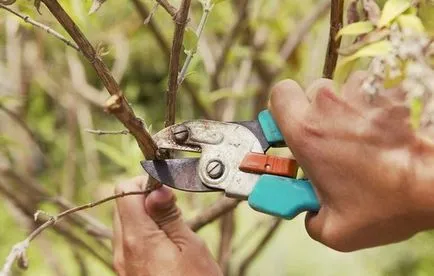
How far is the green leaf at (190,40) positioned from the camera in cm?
71

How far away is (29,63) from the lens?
5.43 ft

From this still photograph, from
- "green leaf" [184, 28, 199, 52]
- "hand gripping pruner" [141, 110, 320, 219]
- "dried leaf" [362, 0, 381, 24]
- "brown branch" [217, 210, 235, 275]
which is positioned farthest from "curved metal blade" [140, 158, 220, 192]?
"brown branch" [217, 210, 235, 275]

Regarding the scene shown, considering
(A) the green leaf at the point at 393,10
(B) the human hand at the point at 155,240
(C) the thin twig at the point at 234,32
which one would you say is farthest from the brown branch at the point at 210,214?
(A) the green leaf at the point at 393,10

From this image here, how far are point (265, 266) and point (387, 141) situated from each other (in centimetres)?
118

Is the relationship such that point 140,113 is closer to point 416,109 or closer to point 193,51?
point 193,51

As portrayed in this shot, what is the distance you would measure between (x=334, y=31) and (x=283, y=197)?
0.15 meters

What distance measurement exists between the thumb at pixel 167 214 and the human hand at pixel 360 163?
17 centimetres

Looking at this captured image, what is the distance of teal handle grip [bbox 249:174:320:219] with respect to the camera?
0.67 meters

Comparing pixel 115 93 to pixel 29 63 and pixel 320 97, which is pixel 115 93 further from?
pixel 29 63

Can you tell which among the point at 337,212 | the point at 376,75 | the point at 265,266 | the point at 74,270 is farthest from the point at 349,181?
the point at 74,270

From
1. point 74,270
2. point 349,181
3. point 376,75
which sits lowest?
point 74,270

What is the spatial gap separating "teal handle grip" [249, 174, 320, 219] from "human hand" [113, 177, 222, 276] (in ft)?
0.39

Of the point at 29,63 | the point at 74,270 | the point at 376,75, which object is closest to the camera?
the point at 376,75

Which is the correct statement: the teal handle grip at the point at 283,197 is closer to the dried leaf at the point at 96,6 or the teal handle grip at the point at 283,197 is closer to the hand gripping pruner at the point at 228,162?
the hand gripping pruner at the point at 228,162
